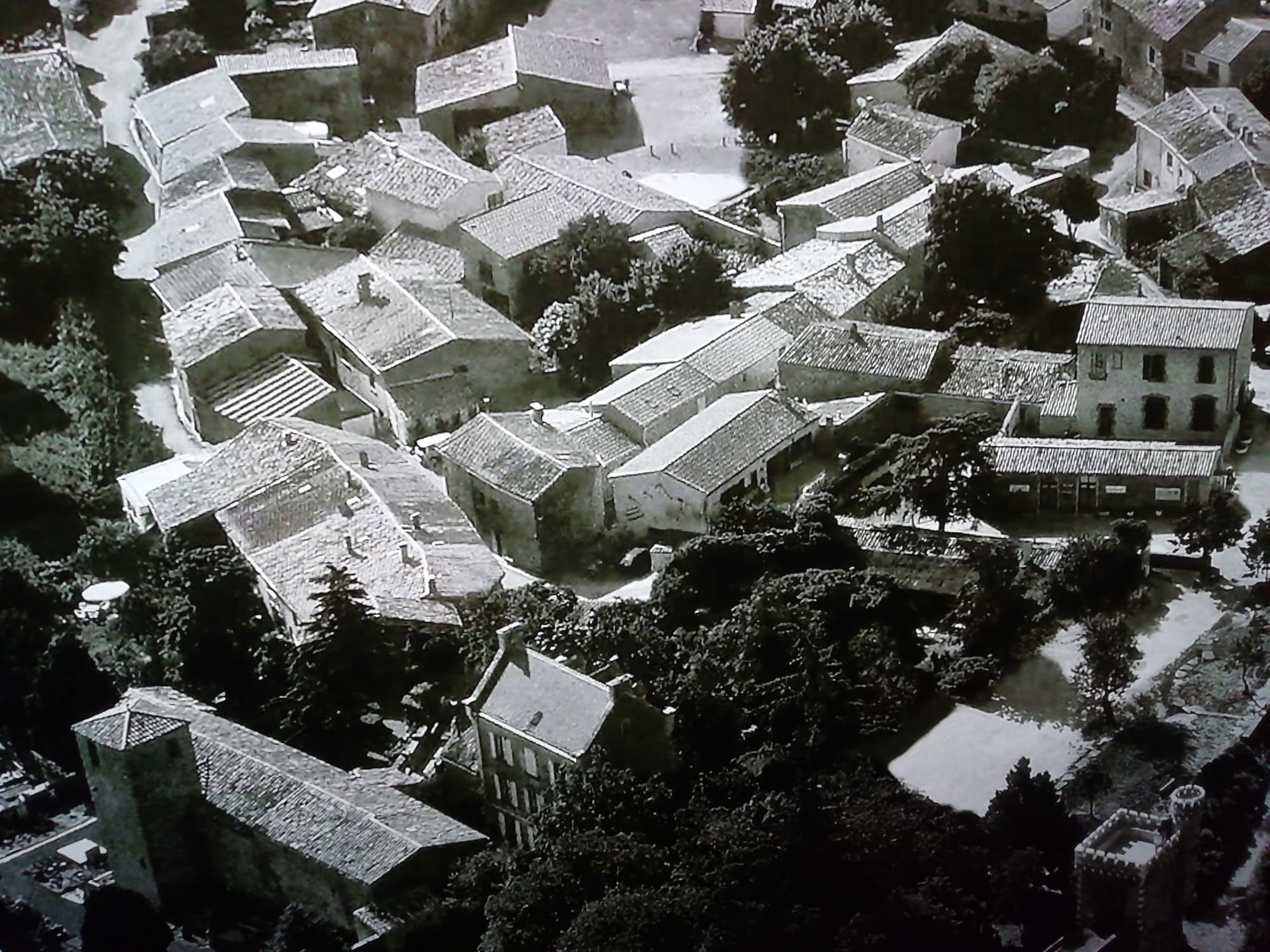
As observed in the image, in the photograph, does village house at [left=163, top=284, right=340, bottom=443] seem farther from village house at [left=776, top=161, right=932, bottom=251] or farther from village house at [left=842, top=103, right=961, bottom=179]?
village house at [left=842, top=103, right=961, bottom=179]

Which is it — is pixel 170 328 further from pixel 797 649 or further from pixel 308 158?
pixel 797 649

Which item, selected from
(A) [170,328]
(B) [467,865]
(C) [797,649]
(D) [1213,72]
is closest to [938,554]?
(C) [797,649]

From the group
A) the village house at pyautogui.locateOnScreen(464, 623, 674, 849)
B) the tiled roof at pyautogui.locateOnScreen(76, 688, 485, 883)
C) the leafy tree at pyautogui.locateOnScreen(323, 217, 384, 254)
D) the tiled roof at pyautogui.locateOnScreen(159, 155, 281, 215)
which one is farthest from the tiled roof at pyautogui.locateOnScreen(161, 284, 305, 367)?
the village house at pyautogui.locateOnScreen(464, 623, 674, 849)

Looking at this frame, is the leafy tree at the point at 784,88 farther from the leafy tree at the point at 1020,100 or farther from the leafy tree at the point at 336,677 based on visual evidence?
the leafy tree at the point at 336,677

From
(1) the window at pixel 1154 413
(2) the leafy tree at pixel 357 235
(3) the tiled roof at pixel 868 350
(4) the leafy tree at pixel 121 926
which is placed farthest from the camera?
(2) the leafy tree at pixel 357 235

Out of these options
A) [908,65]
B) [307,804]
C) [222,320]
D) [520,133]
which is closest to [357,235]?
[520,133]

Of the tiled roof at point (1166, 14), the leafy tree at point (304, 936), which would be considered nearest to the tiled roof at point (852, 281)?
the tiled roof at point (1166, 14)
